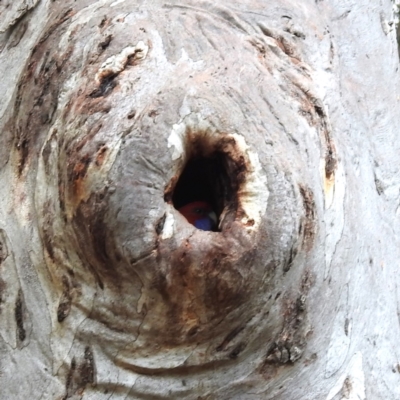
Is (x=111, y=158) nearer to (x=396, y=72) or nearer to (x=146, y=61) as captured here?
(x=146, y=61)

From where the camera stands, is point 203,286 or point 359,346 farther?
point 359,346

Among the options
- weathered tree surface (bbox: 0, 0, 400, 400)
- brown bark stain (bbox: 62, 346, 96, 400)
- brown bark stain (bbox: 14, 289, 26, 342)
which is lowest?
brown bark stain (bbox: 62, 346, 96, 400)

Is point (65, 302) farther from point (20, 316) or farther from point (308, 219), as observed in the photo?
point (308, 219)

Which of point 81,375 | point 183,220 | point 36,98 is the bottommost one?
point 81,375

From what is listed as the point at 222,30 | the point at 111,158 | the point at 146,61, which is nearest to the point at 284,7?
the point at 222,30

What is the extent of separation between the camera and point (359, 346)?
110 cm

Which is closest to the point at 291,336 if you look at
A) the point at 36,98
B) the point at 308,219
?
the point at 308,219

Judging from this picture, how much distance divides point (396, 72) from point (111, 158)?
0.65 m

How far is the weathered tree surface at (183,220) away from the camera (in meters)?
0.96

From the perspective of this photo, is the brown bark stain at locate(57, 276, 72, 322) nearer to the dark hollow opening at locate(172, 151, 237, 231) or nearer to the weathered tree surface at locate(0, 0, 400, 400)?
the weathered tree surface at locate(0, 0, 400, 400)

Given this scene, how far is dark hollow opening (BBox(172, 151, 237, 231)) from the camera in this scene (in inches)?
38.9

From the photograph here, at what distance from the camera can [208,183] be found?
3.42ft

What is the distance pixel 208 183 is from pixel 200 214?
1.7 inches

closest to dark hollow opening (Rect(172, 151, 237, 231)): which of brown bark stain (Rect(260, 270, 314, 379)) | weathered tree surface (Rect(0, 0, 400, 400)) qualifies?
weathered tree surface (Rect(0, 0, 400, 400))
